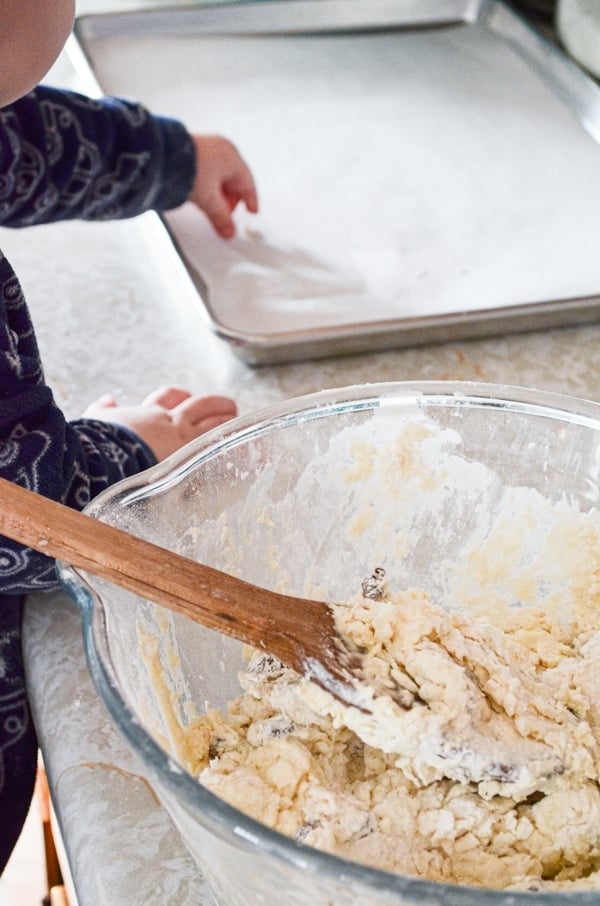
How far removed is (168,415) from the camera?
801 millimetres

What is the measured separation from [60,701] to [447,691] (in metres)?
0.28

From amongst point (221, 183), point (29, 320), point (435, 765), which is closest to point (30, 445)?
point (29, 320)

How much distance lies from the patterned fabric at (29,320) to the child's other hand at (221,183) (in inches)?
0.5

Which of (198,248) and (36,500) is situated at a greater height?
(36,500)

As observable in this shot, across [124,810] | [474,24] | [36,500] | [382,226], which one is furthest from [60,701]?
[474,24]

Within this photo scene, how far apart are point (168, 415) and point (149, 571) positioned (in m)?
0.36

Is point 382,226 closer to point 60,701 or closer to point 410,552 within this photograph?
point 410,552

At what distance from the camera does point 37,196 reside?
913 millimetres

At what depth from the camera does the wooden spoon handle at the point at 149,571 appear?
0.45 m

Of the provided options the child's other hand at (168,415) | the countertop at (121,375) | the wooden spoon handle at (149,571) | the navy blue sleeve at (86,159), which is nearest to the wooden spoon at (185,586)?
the wooden spoon handle at (149,571)

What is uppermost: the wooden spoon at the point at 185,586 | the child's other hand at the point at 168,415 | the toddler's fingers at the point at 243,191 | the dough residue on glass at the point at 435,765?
the wooden spoon at the point at 185,586

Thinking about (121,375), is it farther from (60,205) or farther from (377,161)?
(377,161)

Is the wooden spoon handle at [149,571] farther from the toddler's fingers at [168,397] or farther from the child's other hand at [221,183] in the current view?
the child's other hand at [221,183]

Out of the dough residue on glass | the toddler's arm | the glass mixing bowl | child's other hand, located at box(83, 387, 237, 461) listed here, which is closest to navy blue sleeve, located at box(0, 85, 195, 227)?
the toddler's arm
